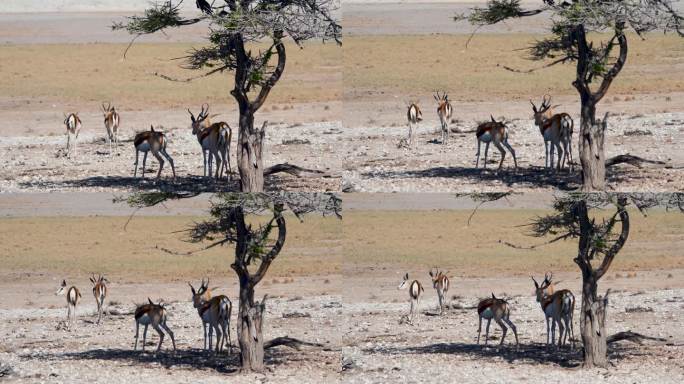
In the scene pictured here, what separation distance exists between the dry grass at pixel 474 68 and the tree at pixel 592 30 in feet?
46.9

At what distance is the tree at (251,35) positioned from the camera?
20953 millimetres

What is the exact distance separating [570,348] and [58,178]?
892 cm

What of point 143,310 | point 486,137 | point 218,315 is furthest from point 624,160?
point 143,310

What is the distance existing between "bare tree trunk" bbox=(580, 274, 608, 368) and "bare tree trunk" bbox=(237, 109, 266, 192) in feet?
15.3

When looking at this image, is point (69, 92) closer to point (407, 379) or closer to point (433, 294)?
point (433, 294)

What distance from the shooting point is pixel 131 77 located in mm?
44188

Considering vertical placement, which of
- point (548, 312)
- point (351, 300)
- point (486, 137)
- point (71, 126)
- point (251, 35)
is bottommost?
point (351, 300)

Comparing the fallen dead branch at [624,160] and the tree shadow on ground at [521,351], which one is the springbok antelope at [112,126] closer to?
the tree shadow on ground at [521,351]

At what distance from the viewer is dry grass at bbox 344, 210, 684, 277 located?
132ft

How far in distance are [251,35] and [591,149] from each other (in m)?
4.79

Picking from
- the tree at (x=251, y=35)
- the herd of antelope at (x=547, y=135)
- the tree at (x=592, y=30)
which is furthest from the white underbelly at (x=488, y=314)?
the tree at (x=251, y=35)

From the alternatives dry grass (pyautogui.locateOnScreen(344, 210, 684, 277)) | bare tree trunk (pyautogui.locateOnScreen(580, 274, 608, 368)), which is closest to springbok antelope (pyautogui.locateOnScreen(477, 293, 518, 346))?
bare tree trunk (pyautogui.locateOnScreen(580, 274, 608, 368))

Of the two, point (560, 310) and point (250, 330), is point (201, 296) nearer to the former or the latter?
point (250, 330)

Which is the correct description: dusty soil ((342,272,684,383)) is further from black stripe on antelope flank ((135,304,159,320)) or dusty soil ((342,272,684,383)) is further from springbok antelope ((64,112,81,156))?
springbok antelope ((64,112,81,156))
